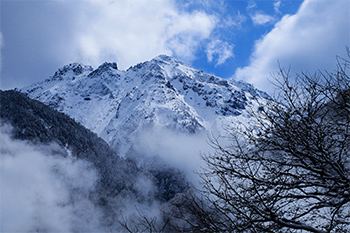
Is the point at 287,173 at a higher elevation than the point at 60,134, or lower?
lower

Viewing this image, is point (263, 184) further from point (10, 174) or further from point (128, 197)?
point (10, 174)

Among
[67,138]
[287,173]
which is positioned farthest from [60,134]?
[287,173]

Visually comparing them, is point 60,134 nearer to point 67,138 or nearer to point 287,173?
point 67,138

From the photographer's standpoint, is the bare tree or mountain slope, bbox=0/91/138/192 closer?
the bare tree

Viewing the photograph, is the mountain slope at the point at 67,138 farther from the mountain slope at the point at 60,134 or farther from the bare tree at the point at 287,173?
the bare tree at the point at 287,173

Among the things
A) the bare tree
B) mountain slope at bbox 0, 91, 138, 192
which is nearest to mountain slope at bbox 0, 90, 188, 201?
mountain slope at bbox 0, 91, 138, 192

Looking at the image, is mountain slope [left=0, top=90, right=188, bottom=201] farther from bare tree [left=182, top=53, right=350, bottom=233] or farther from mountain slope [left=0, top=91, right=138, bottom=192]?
bare tree [left=182, top=53, right=350, bottom=233]

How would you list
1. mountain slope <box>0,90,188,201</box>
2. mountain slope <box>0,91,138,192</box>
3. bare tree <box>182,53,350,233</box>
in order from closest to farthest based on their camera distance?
bare tree <box>182,53,350,233</box>
mountain slope <box>0,91,138,192</box>
mountain slope <box>0,90,188,201</box>

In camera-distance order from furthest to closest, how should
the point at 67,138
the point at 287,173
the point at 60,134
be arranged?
1. the point at 67,138
2. the point at 60,134
3. the point at 287,173

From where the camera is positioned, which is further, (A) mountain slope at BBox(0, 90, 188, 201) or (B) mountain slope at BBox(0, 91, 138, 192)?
(A) mountain slope at BBox(0, 90, 188, 201)

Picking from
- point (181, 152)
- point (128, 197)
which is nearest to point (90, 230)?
point (128, 197)

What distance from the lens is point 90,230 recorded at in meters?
72.8

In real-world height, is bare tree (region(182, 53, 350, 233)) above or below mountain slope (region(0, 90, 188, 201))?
below

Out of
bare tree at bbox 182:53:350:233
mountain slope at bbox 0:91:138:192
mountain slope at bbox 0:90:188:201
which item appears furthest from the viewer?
mountain slope at bbox 0:90:188:201
